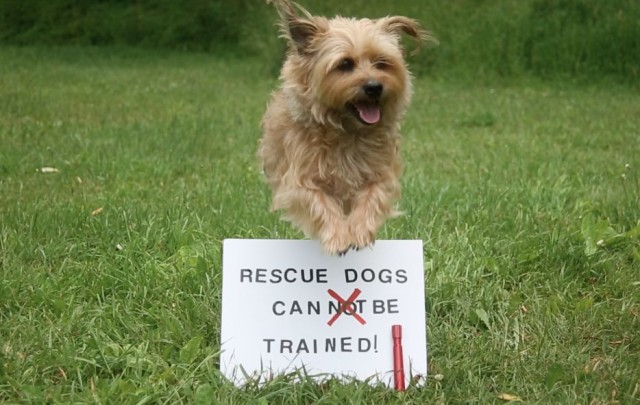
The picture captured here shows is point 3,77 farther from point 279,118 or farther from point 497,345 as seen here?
point 497,345

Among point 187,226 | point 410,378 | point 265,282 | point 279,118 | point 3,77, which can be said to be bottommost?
point 3,77

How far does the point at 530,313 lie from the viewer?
12.0 feet

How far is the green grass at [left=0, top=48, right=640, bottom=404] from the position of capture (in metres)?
3.05

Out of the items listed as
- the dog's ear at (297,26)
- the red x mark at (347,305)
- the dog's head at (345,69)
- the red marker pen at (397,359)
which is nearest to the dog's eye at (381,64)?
the dog's head at (345,69)

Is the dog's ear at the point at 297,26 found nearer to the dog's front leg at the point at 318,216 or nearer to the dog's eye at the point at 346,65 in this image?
the dog's eye at the point at 346,65

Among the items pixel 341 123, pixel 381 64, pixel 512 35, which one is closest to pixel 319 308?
pixel 341 123

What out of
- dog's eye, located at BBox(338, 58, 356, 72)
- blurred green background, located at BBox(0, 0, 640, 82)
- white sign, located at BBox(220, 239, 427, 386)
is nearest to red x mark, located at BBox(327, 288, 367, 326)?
white sign, located at BBox(220, 239, 427, 386)

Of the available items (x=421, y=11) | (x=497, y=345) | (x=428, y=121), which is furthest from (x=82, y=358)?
(x=421, y=11)

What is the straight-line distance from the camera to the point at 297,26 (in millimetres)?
3316

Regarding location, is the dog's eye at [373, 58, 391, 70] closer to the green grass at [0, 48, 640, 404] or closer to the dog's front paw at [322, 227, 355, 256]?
the dog's front paw at [322, 227, 355, 256]

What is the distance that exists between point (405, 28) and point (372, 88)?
1.58 feet

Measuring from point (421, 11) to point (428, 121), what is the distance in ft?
22.1

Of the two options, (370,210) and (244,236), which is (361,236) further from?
(244,236)

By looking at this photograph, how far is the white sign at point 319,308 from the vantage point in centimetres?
310
